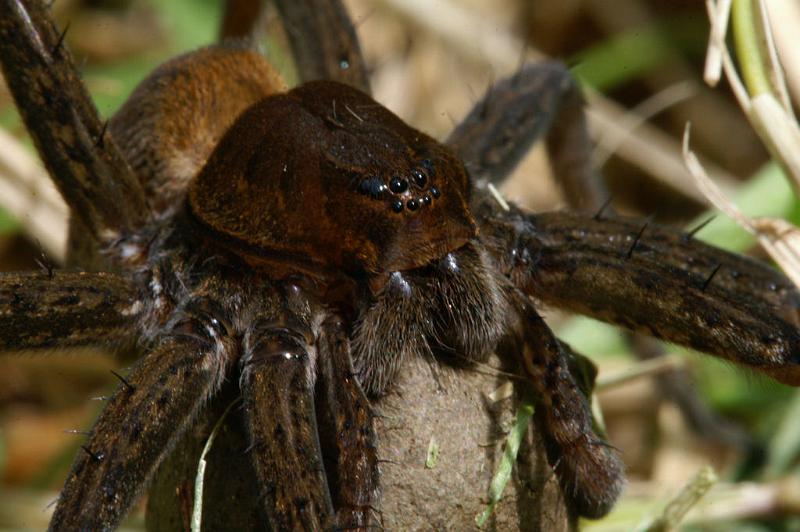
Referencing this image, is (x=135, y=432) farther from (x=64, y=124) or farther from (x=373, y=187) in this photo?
(x=64, y=124)

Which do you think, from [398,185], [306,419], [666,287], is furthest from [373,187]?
[666,287]

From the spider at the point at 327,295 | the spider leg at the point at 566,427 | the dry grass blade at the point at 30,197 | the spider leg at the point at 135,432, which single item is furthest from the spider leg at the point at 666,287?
the dry grass blade at the point at 30,197

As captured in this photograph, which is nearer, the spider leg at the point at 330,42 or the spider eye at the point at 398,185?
the spider eye at the point at 398,185

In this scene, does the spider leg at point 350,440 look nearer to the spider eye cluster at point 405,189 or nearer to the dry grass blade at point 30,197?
the spider eye cluster at point 405,189

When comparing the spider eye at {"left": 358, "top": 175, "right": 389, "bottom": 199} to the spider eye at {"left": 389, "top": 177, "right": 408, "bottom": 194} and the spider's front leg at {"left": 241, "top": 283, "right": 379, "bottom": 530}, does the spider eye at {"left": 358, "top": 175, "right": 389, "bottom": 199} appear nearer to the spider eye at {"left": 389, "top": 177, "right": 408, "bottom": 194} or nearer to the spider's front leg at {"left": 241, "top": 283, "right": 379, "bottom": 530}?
the spider eye at {"left": 389, "top": 177, "right": 408, "bottom": 194}

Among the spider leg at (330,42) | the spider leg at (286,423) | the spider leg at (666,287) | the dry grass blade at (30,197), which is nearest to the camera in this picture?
the spider leg at (286,423)

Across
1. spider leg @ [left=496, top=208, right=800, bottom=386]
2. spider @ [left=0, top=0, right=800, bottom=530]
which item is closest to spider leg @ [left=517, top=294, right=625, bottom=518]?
spider @ [left=0, top=0, right=800, bottom=530]
